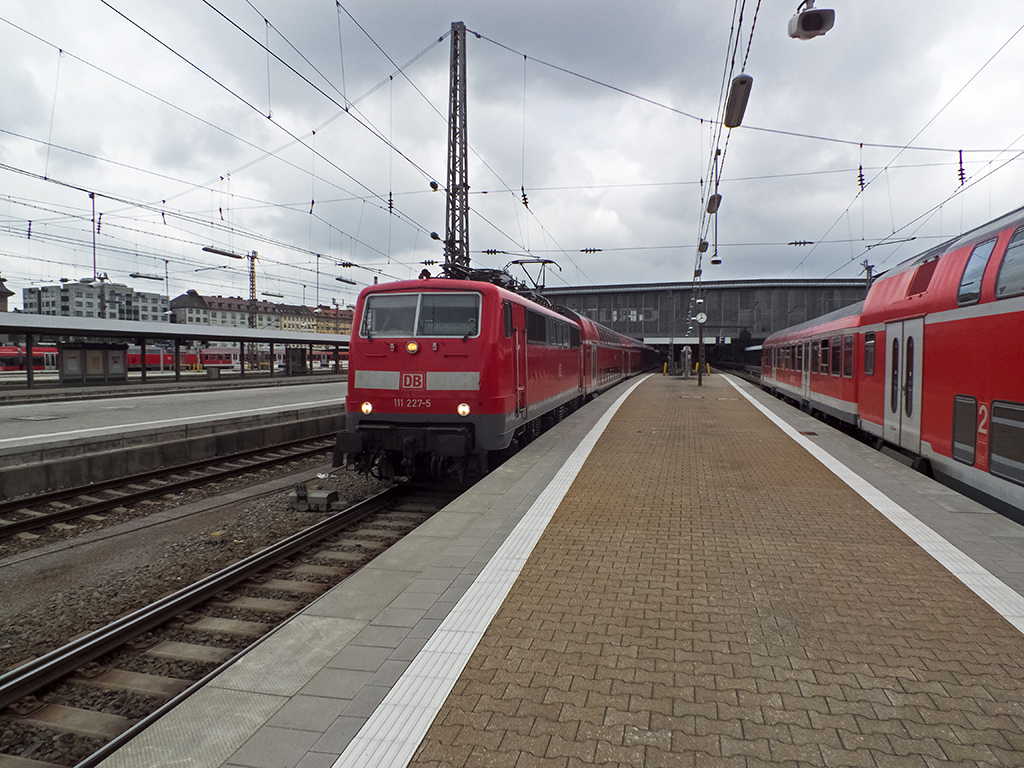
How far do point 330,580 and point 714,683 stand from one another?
12.6ft

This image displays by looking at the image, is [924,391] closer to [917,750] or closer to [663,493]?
[663,493]

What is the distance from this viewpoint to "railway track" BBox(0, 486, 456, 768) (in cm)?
348

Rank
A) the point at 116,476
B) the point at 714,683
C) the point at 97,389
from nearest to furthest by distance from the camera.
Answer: the point at 714,683 → the point at 116,476 → the point at 97,389

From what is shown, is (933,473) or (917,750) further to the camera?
(933,473)

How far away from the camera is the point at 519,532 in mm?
5828

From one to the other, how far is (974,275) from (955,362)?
108 centimetres

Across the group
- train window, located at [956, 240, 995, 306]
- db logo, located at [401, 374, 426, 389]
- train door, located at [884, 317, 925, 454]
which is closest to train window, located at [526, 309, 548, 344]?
db logo, located at [401, 374, 426, 389]

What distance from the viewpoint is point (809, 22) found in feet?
22.2

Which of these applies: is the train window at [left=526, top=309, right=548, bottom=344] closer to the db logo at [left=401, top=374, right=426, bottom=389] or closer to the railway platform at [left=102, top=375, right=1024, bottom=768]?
the db logo at [left=401, top=374, right=426, bottom=389]

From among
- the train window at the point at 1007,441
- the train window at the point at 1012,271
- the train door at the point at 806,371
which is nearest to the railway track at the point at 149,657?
the train window at the point at 1007,441

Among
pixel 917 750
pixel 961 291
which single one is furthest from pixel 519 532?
pixel 961 291

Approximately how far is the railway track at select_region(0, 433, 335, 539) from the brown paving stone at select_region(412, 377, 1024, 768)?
682cm

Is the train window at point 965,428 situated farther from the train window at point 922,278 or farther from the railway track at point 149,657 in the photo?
the railway track at point 149,657

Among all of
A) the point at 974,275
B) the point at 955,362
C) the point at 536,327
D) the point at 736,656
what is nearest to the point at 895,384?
the point at 955,362
